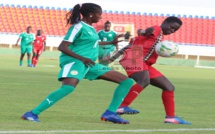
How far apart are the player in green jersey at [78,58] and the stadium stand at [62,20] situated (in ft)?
161

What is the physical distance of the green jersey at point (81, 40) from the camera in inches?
366

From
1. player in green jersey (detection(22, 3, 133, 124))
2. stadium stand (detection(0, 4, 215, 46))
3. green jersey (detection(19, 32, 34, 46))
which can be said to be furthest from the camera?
stadium stand (detection(0, 4, 215, 46))

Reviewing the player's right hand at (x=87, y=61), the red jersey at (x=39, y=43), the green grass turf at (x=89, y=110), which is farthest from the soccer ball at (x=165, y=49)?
the red jersey at (x=39, y=43)

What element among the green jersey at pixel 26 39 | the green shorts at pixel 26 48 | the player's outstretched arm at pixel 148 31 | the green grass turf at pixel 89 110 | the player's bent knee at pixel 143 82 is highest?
the player's outstretched arm at pixel 148 31

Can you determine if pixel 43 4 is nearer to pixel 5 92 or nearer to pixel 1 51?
pixel 1 51

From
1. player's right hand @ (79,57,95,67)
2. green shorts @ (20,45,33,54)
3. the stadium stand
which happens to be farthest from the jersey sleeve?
the stadium stand

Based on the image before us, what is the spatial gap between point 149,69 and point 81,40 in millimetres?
1894

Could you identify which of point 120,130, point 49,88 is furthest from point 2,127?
point 49,88

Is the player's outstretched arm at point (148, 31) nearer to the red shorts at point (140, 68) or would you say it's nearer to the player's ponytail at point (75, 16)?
the red shorts at point (140, 68)

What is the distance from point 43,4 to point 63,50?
169 ft

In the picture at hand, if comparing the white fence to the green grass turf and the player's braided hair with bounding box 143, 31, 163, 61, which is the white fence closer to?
the green grass turf

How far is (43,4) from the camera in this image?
198 ft

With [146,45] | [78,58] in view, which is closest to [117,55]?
[146,45]

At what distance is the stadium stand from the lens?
2304 inches
